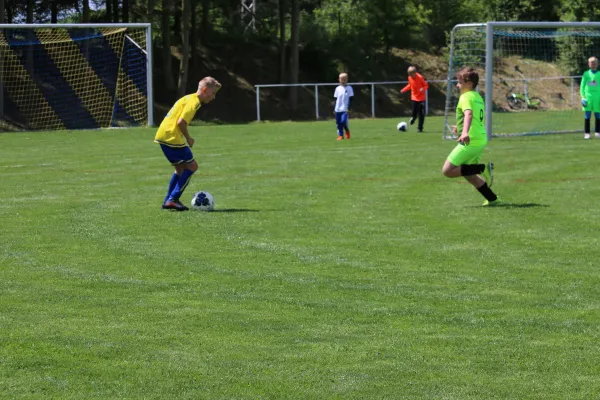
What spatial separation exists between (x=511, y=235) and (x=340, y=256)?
6.98 ft

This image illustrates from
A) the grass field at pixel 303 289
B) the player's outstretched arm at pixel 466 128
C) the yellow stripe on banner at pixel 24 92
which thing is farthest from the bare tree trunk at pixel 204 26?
the player's outstretched arm at pixel 466 128

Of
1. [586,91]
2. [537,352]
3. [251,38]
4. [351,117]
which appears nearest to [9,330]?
[537,352]

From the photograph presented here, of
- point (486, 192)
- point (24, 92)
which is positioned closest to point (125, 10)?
point (24, 92)

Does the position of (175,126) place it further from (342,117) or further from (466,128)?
(342,117)

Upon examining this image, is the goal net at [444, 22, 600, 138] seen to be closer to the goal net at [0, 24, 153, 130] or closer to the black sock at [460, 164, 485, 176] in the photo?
the goal net at [0, 24, 153, 130]

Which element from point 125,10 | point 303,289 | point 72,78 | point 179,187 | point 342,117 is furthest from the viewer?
point 125,10

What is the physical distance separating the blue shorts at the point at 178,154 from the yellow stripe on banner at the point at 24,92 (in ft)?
83.9

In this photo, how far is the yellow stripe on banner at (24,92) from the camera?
37.9m

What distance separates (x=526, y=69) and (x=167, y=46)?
14.0 meters

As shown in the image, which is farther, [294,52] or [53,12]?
[53,12]

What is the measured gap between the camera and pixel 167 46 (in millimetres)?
43031

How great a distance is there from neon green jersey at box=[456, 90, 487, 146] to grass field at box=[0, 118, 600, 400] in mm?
863

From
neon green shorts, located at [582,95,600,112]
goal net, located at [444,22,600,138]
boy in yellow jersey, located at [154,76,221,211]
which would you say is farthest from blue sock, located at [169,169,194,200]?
neon green shorts, located at [582,95,600,112]

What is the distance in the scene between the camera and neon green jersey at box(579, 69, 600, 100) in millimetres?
23734
